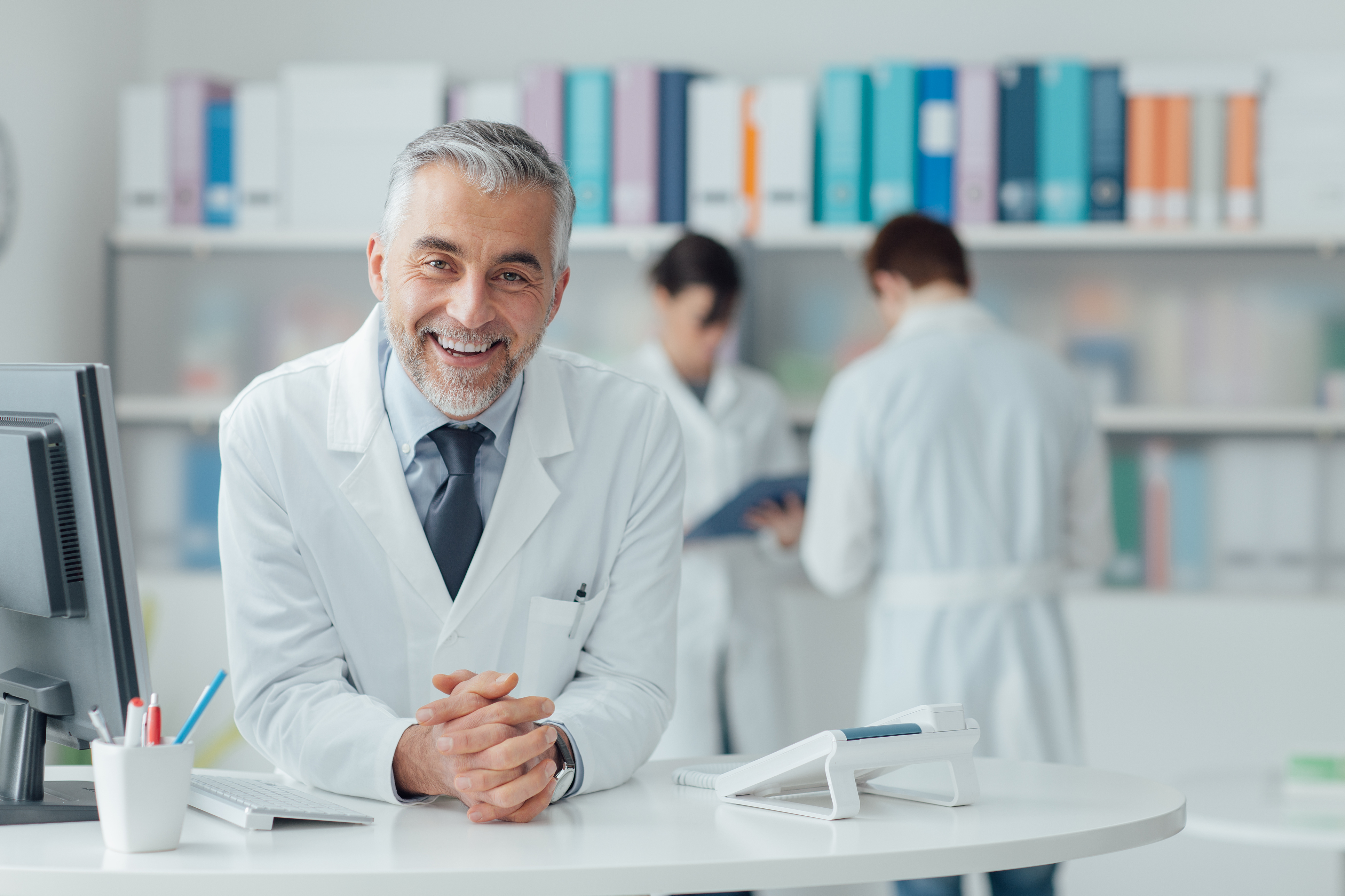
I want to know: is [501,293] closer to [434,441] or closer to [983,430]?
[434,441]

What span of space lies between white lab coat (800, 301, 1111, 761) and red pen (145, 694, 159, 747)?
1.59 m

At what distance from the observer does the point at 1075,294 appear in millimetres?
3229

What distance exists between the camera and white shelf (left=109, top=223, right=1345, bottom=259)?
300cm

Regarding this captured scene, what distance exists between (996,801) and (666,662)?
1.23ft

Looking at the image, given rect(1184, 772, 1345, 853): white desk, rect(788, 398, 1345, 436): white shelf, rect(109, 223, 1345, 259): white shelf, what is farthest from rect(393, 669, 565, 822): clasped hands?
rect(788, 398, 1345, 436): white shelf

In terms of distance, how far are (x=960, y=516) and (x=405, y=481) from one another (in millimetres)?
1273

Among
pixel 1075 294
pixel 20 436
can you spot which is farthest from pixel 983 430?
pixel 20 436

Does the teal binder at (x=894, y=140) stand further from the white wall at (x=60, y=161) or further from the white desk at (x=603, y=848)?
the white desk at (x=603, y=848)

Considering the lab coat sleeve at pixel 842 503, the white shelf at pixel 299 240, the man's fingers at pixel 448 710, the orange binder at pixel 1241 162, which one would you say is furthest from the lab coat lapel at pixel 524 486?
the orange binder at pixel 1241 162

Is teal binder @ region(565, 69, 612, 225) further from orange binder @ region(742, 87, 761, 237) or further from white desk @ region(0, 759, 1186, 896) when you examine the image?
white desk @ region(0, 759, 1186, 896)

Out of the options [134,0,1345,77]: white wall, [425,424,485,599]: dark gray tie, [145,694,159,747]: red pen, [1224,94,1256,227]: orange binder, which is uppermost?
[134,0,1345,77]: white wall

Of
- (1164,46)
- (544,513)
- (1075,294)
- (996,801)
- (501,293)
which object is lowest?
(996,801)

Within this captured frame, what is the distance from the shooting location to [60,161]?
10.5 ft

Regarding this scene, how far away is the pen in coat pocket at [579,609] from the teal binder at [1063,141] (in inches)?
77.8
